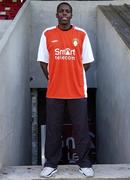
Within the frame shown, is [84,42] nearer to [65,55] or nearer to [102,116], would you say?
[65,55]

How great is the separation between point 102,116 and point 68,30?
3.49m

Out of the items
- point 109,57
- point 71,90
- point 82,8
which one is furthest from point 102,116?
point 71,90

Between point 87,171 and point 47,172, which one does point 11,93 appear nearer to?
point 47,172

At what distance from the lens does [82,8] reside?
8.32 m

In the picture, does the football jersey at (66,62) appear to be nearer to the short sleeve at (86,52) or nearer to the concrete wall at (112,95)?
the short sleeve at (86,52)

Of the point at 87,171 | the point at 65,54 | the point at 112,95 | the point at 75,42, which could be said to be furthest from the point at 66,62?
the point at 112,95

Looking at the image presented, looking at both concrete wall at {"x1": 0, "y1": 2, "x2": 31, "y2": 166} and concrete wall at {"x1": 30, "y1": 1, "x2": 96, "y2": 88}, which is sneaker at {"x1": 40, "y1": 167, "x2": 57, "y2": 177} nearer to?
concrete wall at {"x1": 0, "y1": 2, "x2": 31, "y2": 166}

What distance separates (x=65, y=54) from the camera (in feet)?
14.6

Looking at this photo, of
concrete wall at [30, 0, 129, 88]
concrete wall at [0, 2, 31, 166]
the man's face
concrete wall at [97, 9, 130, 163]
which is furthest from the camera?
concrete wall at [30, 0, 129, 88]

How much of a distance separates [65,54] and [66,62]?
79 mm

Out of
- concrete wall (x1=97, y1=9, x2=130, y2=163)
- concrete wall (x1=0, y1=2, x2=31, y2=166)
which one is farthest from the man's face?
concrete wall (x1=97, y1=9, x2=130, y2=163)

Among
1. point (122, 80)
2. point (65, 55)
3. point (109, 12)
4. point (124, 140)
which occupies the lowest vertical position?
point (124, 140)

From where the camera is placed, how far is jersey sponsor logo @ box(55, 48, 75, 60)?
176 inches

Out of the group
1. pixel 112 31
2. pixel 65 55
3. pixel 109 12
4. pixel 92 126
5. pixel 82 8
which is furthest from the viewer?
pixel 92 126
